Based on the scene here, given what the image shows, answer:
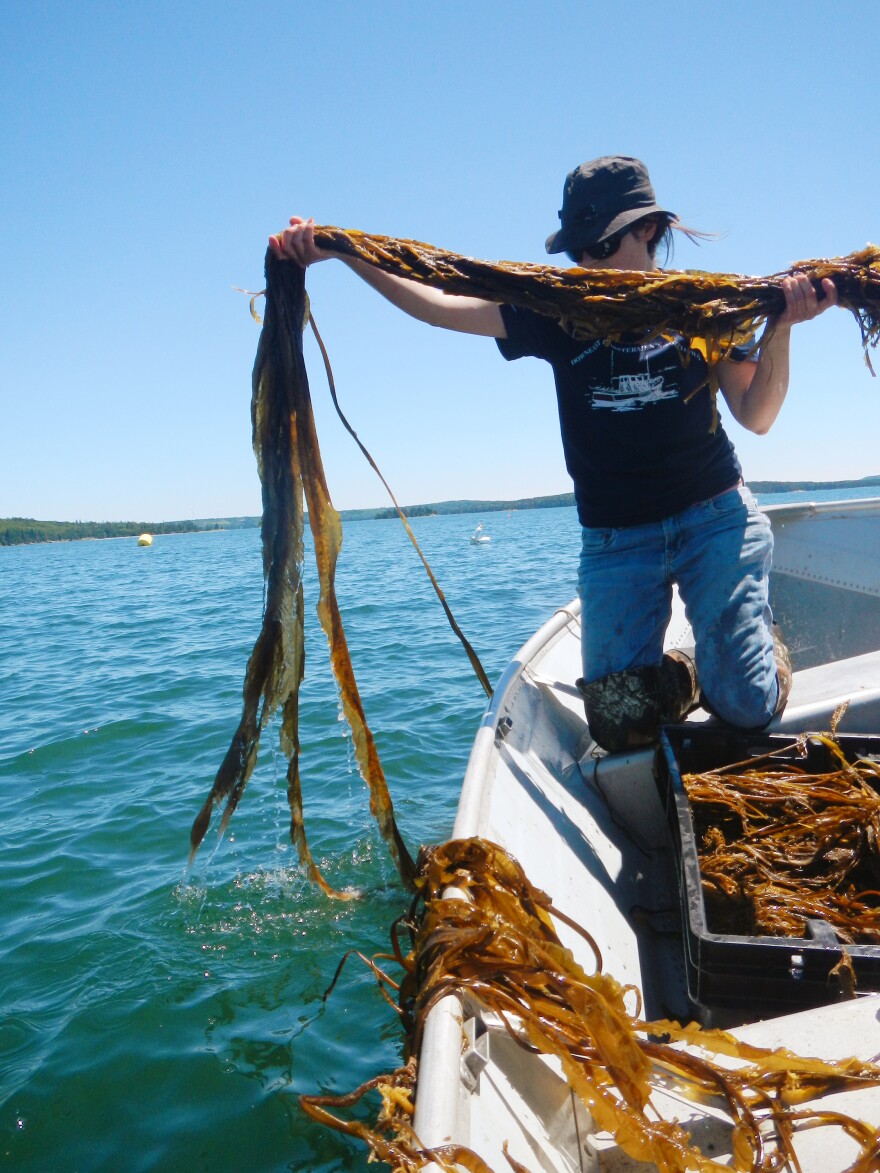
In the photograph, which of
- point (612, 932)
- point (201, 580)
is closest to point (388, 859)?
point (612, 932)

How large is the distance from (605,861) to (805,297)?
6.67 feet

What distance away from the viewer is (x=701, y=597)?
3051mm

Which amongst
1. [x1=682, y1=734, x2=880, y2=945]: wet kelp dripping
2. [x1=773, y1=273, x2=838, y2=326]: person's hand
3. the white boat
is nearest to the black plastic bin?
the white boat

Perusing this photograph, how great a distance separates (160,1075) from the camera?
8.79 ft

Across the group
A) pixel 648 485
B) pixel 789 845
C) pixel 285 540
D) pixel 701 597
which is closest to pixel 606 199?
pixel 648 485

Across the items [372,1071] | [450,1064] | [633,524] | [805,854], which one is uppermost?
[633,524]

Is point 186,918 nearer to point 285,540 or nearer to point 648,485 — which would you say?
Result: point 285,540

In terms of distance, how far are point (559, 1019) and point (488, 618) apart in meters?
10.9

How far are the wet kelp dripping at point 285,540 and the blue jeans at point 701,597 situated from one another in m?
1.07

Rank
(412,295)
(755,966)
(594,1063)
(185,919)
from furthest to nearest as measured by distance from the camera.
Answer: (185,919) < (412,295) < (755,966) < (594,1063)

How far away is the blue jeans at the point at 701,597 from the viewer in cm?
296

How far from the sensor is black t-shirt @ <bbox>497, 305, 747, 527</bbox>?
3.02m

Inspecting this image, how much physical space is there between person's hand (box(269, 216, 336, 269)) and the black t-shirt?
0.74 meters

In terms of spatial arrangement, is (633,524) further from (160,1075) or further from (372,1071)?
(160,1075)
